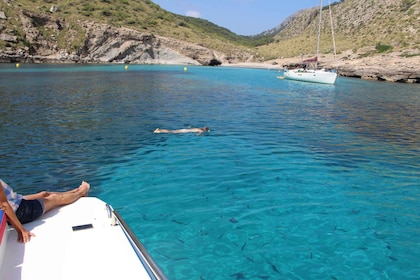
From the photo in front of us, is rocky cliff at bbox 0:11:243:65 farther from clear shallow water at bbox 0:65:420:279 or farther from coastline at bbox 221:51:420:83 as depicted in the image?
clear shallow water at bbox 0:65:420:279

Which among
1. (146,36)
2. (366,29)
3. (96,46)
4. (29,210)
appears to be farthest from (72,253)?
(366,29)

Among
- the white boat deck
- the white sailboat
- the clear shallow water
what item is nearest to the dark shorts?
the white boat deck

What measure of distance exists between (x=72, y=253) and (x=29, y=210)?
1408 millimetres

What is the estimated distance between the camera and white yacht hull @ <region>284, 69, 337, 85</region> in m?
43.4

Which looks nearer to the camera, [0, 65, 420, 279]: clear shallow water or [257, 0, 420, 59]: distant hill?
[0, 65, 420, 279]: clear shallow water

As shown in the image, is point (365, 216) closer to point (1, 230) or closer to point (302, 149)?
point (302, 149)

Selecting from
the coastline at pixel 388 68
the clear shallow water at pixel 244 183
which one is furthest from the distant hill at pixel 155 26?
the clear shallow water at pixel 244 183

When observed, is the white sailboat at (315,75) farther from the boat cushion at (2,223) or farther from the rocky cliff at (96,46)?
the rocky cliff at (96,46)

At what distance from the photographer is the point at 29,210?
4.78m

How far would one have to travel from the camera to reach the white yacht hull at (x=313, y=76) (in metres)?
43.4

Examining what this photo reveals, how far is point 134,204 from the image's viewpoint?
314 inches

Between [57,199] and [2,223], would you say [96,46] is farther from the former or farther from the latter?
[2,223]

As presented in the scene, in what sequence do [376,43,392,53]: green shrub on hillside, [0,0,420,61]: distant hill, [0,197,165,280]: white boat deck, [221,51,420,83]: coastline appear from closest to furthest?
1. [0,197,165,280]: white boat deck
2. [221,51,420,83]: coastline
3. [376,43,392,53]: green shrub on hillside
4. [0,0,420,61]: distant hill

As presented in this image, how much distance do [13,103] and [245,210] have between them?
66.6 ft
